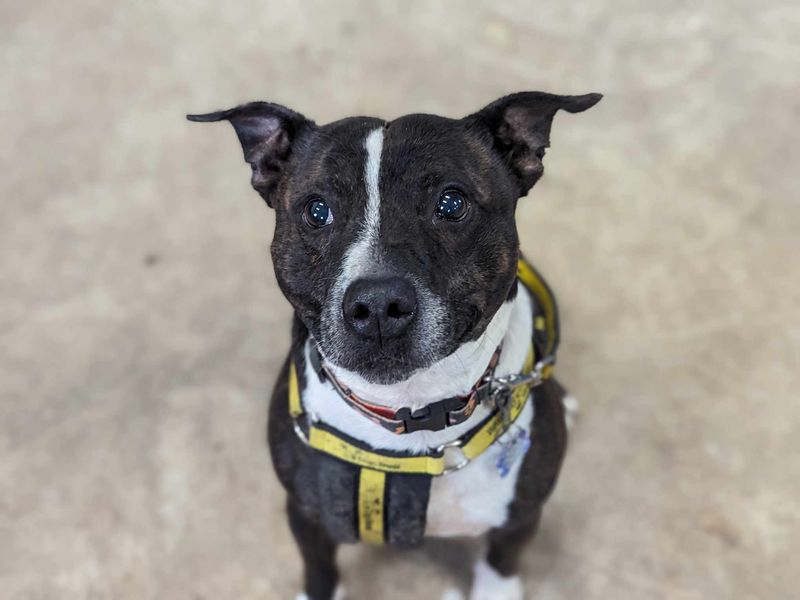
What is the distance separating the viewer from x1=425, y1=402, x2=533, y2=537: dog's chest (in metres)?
1.76

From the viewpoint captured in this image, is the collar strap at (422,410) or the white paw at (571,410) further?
the white paw at (571,410)

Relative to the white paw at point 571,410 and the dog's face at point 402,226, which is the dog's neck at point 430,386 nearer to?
the dog's face at point 402,226

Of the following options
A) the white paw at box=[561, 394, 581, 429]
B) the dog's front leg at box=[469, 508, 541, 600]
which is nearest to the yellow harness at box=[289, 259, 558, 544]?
the dog's front leg at box=[469, 508, 541, 600]

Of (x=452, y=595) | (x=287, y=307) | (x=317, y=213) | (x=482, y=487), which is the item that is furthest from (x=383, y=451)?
(x=287, y=307)

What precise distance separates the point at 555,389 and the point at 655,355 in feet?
2.78

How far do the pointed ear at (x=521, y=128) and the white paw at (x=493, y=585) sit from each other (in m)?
1.01

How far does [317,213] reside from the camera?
1562 mm

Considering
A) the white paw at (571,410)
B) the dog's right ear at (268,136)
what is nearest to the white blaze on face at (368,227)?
the dog's right ear at (268,136)

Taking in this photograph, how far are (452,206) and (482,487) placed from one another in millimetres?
610

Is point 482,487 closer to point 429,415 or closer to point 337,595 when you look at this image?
point 429,415

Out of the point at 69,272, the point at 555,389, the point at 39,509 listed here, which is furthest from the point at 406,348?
A: the point at 69,272

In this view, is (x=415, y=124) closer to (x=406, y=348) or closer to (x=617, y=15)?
(x=406, y=348)

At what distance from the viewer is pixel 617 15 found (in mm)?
3779

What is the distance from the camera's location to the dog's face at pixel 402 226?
143 cm
